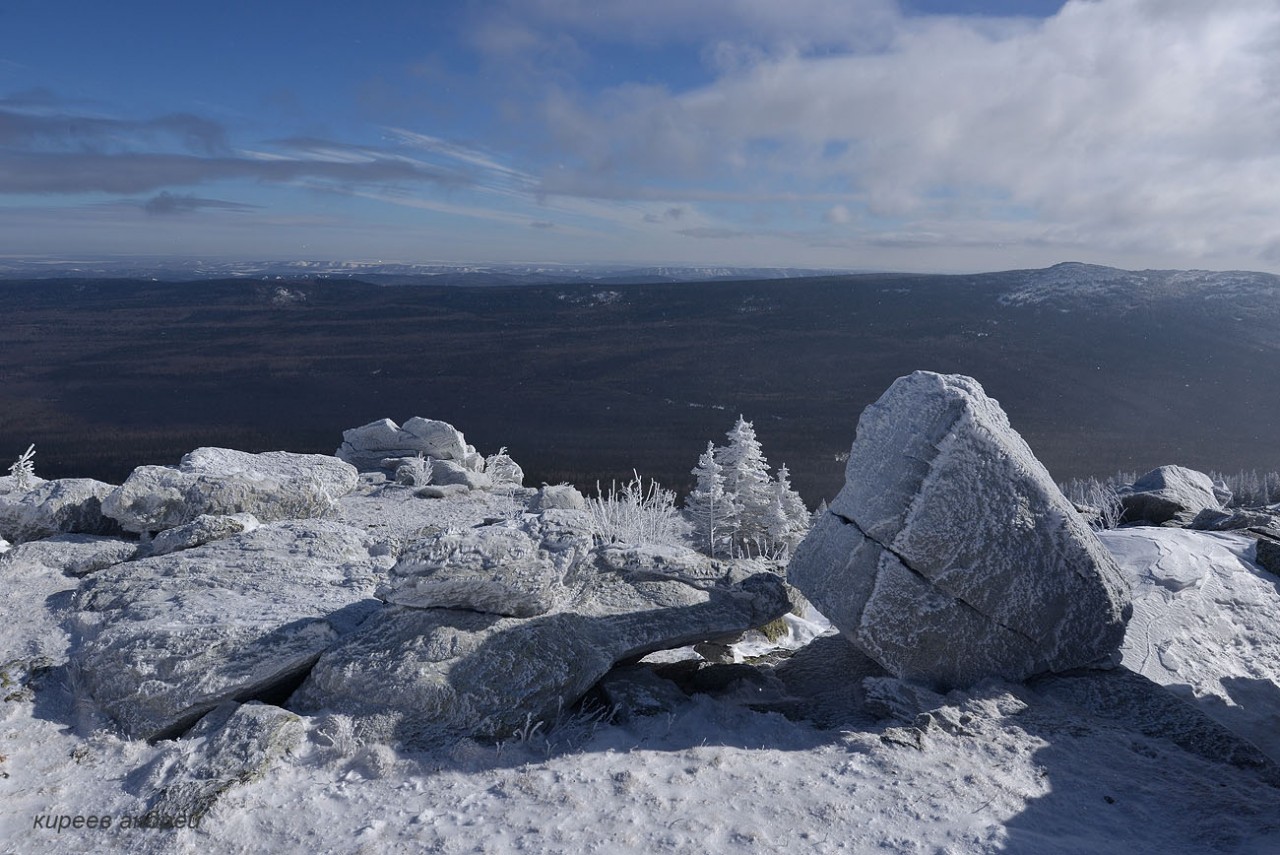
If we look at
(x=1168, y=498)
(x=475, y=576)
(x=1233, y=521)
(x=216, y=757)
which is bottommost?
(x=1168, y=498)

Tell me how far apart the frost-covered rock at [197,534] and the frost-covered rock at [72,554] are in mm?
268

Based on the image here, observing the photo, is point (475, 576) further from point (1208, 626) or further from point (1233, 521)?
point (1233, 521)

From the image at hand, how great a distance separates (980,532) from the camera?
6.02 metres

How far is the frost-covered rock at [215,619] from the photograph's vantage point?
5.43 metres

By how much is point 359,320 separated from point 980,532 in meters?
103

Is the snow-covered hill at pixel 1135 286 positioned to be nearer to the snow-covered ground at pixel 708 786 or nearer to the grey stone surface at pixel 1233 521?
the grey stone surface at pixel 1233 521

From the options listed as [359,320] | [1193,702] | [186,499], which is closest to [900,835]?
[1193,702]

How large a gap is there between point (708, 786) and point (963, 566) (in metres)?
2.80

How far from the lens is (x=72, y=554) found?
27.9 ft

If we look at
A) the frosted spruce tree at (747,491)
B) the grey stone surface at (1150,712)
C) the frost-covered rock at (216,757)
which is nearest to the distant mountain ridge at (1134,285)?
the frosted spruce tree at (747,491)

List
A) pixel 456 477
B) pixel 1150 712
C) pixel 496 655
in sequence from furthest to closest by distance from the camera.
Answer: pixel 456 477 → pixel 1150 712 → pixel 496 655

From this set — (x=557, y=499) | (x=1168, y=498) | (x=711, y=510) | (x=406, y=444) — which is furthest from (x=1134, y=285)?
(x=557, y=499)

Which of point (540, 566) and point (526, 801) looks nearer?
point (526, 801)

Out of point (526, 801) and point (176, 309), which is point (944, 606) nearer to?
point (526, 801)
